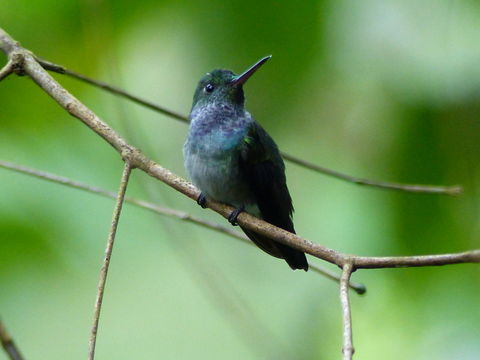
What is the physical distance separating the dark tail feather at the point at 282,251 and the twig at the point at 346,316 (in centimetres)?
94

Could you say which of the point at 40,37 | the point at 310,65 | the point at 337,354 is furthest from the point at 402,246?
the point at 40,37

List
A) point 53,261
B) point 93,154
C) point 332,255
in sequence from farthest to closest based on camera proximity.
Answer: point 93,154 < point 53,261 < point 332,255

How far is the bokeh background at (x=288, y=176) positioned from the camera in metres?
3.06

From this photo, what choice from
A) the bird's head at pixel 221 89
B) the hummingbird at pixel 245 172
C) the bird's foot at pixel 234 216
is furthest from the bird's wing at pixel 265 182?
the bird's head at pixel 221 89

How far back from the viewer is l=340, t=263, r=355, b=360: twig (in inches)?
55.8

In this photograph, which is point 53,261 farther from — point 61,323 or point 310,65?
point 310,65

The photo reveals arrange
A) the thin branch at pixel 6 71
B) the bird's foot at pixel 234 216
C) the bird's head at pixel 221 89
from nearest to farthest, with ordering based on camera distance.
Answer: the thin branch at pixel 6 71 → the bird's foot at pixel 234 216 → the bird's head at pixel 221 89

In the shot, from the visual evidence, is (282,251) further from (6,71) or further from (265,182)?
(6,71)

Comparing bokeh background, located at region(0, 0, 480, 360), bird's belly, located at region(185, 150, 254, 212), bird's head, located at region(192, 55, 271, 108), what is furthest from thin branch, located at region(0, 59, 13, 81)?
bird's head, located at region(192, 55, 271, 108)

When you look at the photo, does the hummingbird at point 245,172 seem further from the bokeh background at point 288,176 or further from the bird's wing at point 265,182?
the bokeh background at point 288,176

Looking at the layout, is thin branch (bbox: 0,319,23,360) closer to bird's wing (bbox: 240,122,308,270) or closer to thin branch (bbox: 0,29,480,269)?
thin branch (bbox: 0,29,480,269)

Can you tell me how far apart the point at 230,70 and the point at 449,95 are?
0.98m

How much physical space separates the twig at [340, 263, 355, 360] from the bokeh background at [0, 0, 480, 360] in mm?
1203

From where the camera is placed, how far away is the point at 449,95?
10.1ft
